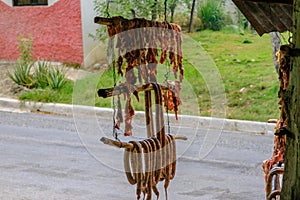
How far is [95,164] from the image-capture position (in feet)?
22.3

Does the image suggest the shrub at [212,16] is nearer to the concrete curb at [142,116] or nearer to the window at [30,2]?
the window at [30,2]

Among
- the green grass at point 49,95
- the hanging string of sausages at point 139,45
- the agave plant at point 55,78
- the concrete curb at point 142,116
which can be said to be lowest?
the concrete curb at point 142,116

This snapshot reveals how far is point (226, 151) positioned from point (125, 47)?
16.2 ft

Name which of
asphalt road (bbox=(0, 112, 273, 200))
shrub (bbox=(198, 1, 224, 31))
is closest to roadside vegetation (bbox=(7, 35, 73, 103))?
asphalt road (bbox=(0, 112, 273, 200))

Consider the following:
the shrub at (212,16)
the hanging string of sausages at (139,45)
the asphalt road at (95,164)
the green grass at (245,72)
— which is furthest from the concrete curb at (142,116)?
the hanging string of sausages at (139,45)

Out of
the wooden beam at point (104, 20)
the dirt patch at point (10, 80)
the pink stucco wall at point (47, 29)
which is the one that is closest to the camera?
the wooden beam at point (104, 20)

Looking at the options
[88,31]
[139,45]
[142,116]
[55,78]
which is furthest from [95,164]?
[88,31]

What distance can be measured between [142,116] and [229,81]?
2015 mm

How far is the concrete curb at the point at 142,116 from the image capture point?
834cm

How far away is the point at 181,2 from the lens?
12.0 m

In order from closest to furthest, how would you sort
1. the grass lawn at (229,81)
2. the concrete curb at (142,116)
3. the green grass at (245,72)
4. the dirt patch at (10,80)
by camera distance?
the concrete curb at (142,116), the grass lawn at (229,81), the green grass at (245,72), the dirt patch at (10,80)

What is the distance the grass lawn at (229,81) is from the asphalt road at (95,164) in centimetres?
58

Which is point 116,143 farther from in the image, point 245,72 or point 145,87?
point 245,72

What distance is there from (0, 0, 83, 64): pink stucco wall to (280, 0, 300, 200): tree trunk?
9782 millimetres
